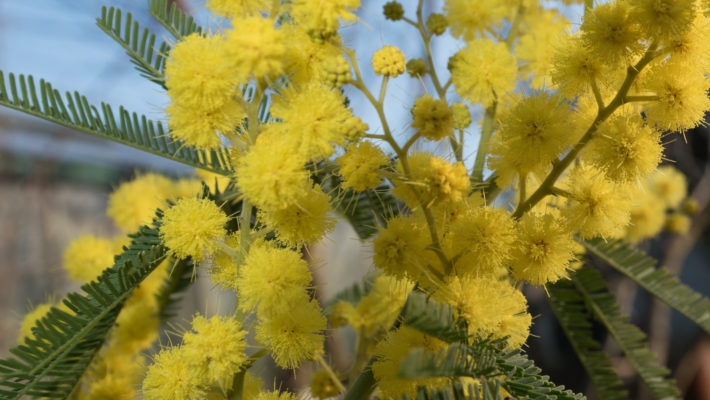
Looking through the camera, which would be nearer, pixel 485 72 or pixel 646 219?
pixel 485 72

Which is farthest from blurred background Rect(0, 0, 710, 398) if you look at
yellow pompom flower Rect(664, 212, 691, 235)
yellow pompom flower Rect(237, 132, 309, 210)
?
yellow pompom flower Rect(237, 132, 309, 210)

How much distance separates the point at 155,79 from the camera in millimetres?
675

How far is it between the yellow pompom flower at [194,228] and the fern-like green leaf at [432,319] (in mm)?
192

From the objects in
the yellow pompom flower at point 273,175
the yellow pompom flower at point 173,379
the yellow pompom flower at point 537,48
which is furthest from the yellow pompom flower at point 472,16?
the yellow pompom flower at point 173,379

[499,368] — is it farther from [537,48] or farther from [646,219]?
[646,219]

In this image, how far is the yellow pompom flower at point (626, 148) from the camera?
536 mm

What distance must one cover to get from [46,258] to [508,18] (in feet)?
5.39

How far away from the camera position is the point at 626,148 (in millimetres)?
533

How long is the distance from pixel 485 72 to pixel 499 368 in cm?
35

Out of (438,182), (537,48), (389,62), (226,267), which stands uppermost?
(537,48)

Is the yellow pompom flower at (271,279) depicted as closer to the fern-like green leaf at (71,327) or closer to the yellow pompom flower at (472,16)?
the fern-like green leaf at (71,327)

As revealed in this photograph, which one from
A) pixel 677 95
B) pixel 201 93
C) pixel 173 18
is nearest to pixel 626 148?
pixel 677 95

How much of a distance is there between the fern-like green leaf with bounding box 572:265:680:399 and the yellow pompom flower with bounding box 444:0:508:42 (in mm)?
383

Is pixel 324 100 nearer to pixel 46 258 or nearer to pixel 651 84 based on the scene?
pixel 651 84
